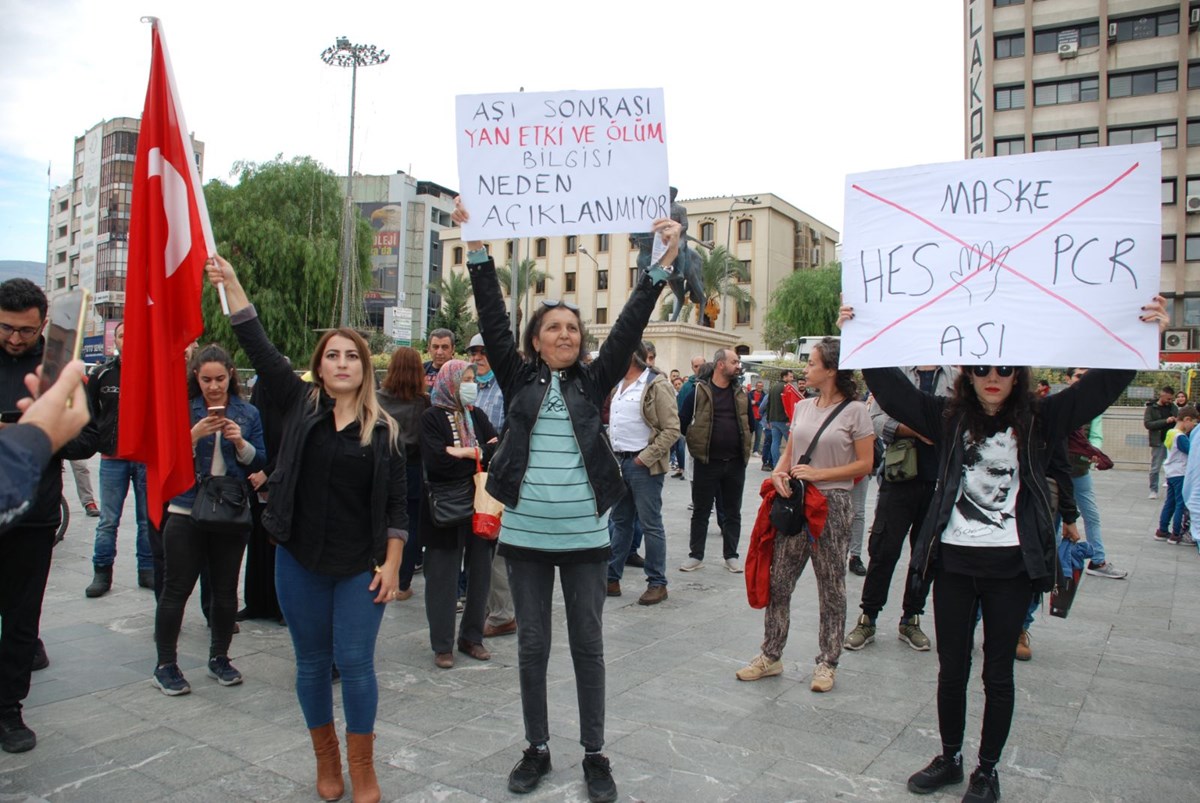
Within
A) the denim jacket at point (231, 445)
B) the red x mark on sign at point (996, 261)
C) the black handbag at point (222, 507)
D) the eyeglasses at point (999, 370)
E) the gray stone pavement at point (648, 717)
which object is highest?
the red x mark on sign at point (996, 261)

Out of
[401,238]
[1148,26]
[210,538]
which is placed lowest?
[210,538]

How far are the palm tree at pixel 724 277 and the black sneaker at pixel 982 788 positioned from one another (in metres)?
53.6

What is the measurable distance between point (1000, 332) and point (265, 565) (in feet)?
16.4

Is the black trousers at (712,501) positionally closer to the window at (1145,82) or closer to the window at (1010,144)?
the window at (1010,144)

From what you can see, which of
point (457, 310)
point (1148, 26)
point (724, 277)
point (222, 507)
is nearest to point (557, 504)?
point (222, 507)

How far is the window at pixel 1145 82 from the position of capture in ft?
150

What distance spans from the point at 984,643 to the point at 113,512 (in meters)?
6.59

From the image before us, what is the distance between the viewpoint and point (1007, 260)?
370 centimetres

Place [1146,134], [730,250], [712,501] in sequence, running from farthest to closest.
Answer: [730,250], [1146,134], [712,501]

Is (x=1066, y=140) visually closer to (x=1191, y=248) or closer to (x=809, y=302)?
(x=1191, y=248)

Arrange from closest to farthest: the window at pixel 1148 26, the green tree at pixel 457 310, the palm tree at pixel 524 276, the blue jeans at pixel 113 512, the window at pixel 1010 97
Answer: the blue jeans at pixel 113 512
the window at pixel 1148 26
the window at pixel 1010 97
the green tree at pixel 457 310
the palm tree at pixel 524 276

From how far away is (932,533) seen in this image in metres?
3.66

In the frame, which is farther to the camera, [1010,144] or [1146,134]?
[1010,144]

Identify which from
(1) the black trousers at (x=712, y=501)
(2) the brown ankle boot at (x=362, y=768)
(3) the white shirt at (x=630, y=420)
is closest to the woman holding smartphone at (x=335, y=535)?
(2) the brown ankle boot at (x=362, y=768)
